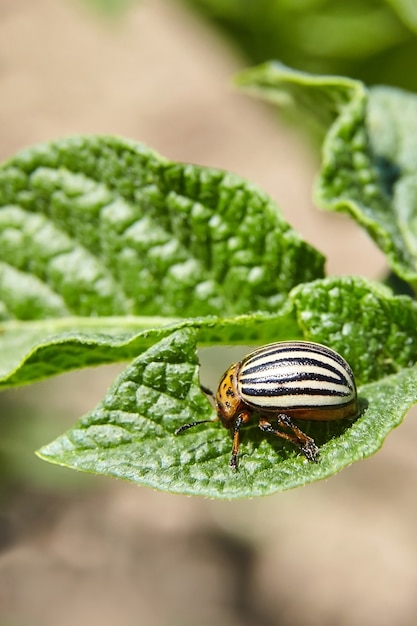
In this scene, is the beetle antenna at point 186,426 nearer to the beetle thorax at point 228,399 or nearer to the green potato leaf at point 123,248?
the beetle thorax at point 228,399

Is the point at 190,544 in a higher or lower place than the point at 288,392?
lower

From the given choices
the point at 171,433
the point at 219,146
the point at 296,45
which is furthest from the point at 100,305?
the point at 219,146

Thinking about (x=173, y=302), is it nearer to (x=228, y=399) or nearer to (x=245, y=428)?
(x=228, y=399)

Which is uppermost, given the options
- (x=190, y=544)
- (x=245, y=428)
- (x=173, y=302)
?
(x=173, y=302)

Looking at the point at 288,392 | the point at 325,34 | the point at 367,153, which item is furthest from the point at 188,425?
the point at 325,34

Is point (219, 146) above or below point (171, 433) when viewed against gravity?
below

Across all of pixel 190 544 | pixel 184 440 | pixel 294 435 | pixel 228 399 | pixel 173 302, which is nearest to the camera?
pixel 184 440

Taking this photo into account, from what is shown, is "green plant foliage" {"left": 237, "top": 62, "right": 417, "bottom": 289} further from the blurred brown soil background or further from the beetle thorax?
the blurred brown soil background

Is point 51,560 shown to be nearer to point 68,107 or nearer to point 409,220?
point 409,220
